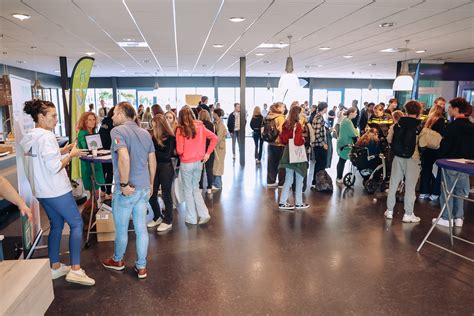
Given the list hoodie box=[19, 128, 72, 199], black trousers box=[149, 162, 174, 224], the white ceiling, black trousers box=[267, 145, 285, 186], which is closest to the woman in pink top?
black trousers box=[149, 162, 174, 224]

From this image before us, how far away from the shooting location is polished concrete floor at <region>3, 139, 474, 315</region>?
2.65 metres

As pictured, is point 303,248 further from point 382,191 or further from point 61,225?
point 382,191

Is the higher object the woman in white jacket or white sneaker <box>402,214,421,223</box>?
the woman in white jacket

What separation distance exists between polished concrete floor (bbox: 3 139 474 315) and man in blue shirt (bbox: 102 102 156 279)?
0.41 metres

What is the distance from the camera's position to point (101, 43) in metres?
6.45

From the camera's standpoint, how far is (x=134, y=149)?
2.82 m

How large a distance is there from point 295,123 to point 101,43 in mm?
4177

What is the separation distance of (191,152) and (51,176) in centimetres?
163

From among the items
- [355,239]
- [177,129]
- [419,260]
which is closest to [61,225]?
[177,129]

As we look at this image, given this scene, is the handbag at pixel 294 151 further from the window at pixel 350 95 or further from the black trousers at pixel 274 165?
the window at pixel 350 95

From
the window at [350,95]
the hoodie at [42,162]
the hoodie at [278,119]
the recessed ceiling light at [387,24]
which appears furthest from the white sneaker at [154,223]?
the window at [350,95]

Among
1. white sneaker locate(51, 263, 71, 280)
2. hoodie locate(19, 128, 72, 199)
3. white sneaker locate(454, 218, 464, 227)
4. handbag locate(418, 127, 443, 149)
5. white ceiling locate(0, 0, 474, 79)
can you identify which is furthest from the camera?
handbag locate(418, 127, 443, 149)

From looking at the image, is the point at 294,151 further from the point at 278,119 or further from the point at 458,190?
the point at 458,190

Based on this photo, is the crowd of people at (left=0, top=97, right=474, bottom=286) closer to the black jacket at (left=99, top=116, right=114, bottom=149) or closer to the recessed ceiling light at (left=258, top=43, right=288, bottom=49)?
the black jacket at (left=99, top=116, right=114, bottom=149)
